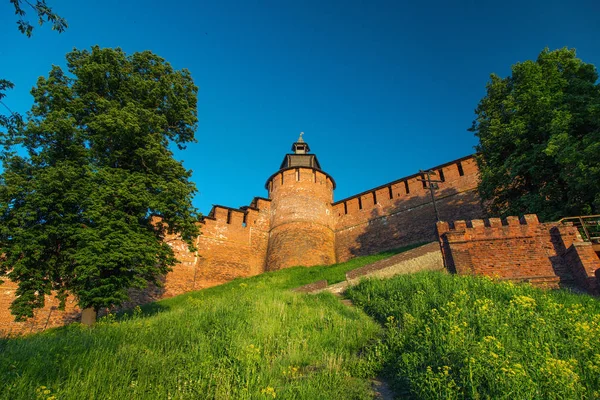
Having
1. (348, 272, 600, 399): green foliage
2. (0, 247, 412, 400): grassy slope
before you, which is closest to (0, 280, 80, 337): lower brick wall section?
(0, 247, 412, 400): grassy slope

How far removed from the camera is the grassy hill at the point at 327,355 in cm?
400

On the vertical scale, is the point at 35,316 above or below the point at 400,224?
below

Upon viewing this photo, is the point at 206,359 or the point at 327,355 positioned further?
the point at 327,355

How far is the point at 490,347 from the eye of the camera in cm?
454

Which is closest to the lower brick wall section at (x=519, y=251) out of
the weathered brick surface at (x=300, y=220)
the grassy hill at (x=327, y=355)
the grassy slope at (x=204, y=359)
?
the grassy hill at (x=327, y=355)

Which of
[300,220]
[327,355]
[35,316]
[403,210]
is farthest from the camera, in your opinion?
[300,220]

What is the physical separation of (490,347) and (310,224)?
20.6 metres

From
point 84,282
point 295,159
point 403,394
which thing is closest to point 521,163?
point 403,394

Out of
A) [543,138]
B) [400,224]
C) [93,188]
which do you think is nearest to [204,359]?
[93,188]

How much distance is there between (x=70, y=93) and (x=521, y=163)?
17245 mm

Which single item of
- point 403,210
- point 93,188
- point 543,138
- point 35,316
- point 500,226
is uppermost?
point 403,210

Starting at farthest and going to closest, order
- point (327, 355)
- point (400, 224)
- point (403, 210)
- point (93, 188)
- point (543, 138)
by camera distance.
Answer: point (403, 210) → point (400, 224) → point (543, 138) → point (93, 188) → point (327, 355)

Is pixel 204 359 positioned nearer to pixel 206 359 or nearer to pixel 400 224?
pixel 206 359

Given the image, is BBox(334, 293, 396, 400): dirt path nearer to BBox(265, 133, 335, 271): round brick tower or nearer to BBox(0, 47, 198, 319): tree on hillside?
BBox(0, 47, 198, 319): tree on hillside
